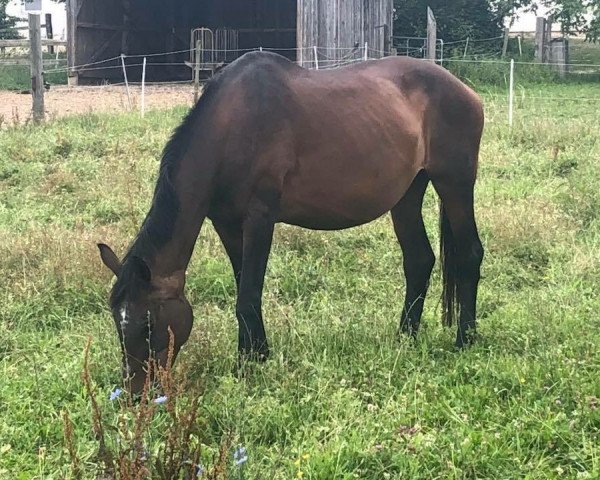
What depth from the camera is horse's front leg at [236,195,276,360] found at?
4184 mm

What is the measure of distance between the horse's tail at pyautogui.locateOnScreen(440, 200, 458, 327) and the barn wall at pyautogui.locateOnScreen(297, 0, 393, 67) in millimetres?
12337

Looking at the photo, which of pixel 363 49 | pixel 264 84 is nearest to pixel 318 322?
pixel 264 84

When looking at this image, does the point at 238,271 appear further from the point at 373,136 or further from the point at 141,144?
the point at 141,144

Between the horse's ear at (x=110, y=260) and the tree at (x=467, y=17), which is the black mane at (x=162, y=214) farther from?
the tree at (x=467, y=17)

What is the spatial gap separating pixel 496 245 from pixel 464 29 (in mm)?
21045

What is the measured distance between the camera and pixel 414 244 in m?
5.09

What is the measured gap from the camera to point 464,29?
84.1 ft

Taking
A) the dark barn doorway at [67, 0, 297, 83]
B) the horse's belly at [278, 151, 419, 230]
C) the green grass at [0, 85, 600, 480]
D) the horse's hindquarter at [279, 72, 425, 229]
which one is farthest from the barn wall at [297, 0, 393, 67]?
the horse's belly at [278, 151, 419, 230]

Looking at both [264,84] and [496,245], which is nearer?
[264,84]

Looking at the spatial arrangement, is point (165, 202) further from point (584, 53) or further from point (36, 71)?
point (584, 53)

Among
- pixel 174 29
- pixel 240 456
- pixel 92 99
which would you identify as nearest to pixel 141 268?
pixel 240 456

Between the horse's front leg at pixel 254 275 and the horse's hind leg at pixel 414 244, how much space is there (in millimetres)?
1204

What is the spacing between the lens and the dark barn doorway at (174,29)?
21297 millimetres

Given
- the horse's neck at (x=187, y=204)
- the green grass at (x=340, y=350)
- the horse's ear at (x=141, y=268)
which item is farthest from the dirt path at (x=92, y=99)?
the horse's ear at (x=141, y=268)
